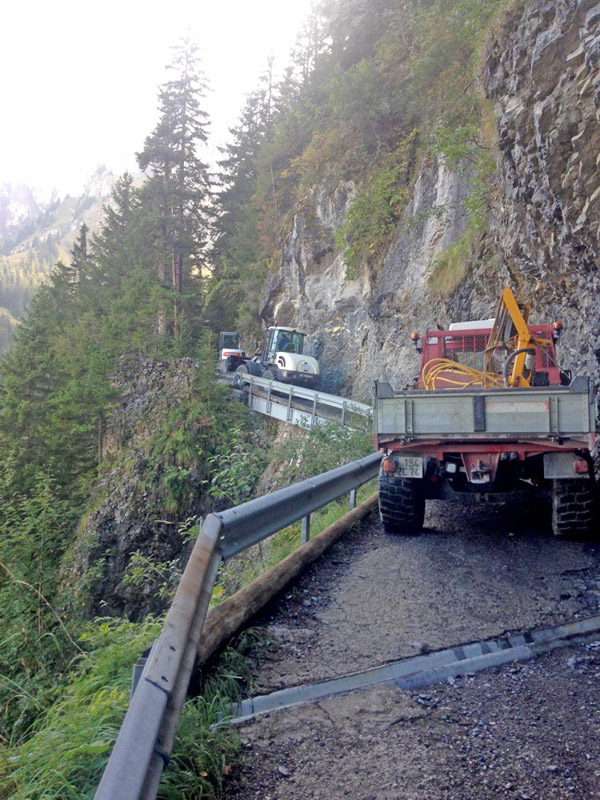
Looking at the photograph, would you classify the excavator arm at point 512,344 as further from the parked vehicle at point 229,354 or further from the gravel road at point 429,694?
the parked vehicle at point 229,354

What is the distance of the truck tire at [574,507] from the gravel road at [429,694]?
54cm

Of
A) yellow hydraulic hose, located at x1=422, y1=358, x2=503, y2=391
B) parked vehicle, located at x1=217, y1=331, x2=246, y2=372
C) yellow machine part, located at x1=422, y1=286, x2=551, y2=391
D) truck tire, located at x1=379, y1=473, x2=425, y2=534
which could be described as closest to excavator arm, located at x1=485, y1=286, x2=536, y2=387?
yellow machine part, located at x1=422, y1=286, x2=551, y2=391

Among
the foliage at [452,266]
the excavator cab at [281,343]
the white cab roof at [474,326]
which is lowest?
the white cab roof at [474,326]

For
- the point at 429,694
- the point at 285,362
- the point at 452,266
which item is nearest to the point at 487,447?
the point at 429,694

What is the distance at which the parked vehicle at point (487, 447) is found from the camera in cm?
606

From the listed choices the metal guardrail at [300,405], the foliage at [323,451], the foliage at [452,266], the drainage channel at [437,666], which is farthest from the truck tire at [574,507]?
the foliage at [452,266]

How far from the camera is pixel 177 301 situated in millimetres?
31484

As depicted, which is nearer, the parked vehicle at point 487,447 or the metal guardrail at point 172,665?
the metal guardrail at point 172,665

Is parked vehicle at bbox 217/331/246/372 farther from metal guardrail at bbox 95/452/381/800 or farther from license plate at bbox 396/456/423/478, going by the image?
metal guardrail at bbox 95/452/381/800

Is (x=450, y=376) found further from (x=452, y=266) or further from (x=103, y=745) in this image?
(x=452, y=266)

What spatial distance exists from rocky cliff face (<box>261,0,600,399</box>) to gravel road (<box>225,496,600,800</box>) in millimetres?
6332

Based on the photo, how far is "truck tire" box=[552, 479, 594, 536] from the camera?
6.23 m

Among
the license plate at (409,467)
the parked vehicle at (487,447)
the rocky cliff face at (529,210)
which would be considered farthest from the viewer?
the rocky cliff face at (529,210)

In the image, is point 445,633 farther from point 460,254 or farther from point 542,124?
point 460,254
